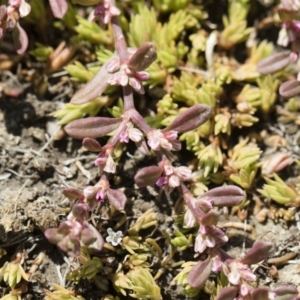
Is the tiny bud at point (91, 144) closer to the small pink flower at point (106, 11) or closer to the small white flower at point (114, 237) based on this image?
the small white flower at point (114, 237)

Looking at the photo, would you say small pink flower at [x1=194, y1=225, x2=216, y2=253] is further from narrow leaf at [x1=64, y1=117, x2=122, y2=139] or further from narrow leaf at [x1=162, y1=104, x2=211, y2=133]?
narrow leaf at [x1=64, y1=117, x2=122, y2=139]

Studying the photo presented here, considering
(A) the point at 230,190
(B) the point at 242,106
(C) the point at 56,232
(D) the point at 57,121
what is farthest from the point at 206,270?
(D) the point at 57,121

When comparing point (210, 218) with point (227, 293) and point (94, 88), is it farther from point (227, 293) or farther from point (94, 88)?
point (94, 88)

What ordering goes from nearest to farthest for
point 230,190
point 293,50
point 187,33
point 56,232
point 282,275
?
point 56,232 → point 230,190 → point 282,275 → point 293,50 → point 187,33

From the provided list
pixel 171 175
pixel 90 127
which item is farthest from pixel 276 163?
pixel 90 127

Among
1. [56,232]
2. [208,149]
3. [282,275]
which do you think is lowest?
[282,275]

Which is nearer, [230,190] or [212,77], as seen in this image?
[230,190]

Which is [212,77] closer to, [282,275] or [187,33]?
[187,33]
